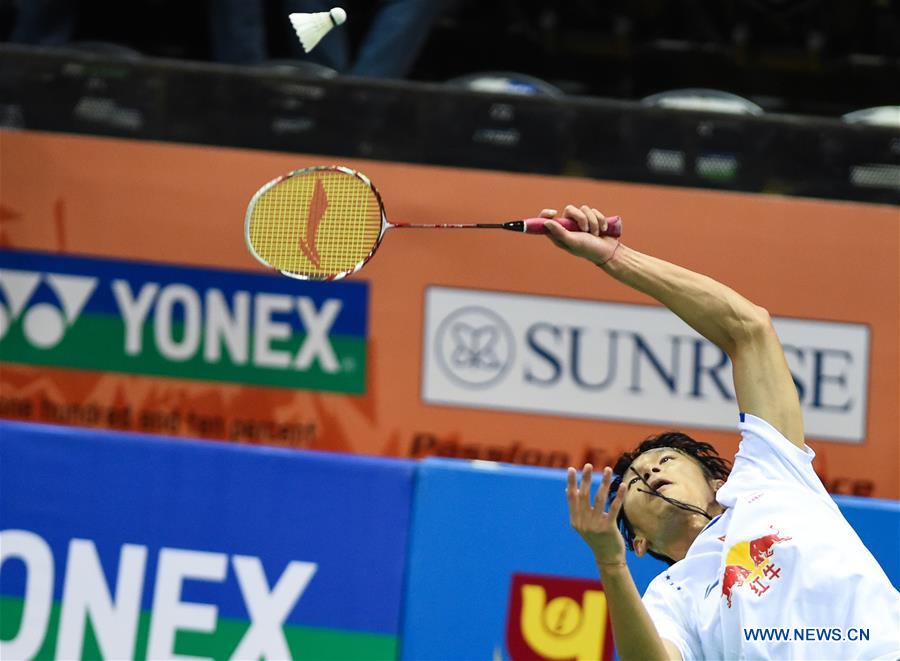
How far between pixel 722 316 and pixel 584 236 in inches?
13.3

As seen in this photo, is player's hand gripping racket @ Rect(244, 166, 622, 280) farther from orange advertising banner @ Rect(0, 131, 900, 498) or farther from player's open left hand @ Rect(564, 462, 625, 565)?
orange advertising banner @ Rect(0, 131, 900, 498)

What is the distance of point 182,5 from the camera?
20.4 ft

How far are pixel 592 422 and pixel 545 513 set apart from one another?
145cm

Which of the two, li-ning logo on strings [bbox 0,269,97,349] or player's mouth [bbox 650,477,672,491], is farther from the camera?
li-ning logo on strings [bbox 0,269,97,349]

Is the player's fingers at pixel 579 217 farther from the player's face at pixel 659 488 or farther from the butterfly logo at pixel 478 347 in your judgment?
the butterfly logo at pixel 478 347

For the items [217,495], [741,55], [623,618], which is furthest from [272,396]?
[623,618]

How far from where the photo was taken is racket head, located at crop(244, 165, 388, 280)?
345cm

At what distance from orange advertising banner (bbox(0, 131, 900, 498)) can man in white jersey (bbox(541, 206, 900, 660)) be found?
1950 millimetres

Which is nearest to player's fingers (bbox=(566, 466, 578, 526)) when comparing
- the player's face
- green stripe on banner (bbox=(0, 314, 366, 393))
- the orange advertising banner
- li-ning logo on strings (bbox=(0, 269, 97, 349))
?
the player's face

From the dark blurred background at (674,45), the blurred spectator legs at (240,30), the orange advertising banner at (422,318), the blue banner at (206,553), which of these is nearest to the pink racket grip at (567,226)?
the blue banner at (206,553)

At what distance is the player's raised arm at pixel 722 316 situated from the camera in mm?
3025

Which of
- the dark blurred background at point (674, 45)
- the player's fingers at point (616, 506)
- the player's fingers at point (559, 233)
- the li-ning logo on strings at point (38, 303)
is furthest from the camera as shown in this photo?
the dark blurred background at point (674, 45)

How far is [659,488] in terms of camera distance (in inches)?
120

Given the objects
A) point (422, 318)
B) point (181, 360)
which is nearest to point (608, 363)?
point (422, 318)
